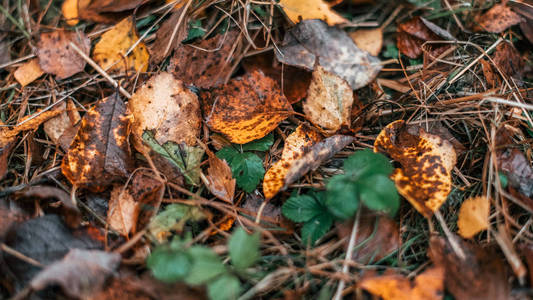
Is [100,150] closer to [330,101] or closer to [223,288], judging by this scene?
[223,288]

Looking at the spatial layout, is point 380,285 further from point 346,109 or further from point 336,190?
point 346,109

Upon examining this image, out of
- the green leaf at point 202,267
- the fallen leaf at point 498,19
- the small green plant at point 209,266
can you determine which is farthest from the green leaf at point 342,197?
the fallen leaf at point 498,19

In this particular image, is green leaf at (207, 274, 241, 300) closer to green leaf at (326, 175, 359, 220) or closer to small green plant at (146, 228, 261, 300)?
small green plant at (146, 228, 261, 300)

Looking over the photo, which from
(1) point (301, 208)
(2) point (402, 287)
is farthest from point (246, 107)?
(2) point (402, 287)

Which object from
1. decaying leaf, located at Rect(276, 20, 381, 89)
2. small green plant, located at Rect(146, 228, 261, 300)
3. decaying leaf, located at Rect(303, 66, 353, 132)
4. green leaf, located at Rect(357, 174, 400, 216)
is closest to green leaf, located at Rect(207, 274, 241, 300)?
small green plant, located at Rect(146, 228, 261, 300)

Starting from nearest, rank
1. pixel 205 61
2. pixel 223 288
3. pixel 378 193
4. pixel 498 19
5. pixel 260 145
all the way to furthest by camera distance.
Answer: pixel 223 288, pixel 378 193, pixel 260 145, pixel 205 61, pixel 498 19

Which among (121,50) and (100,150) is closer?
(100,150)
